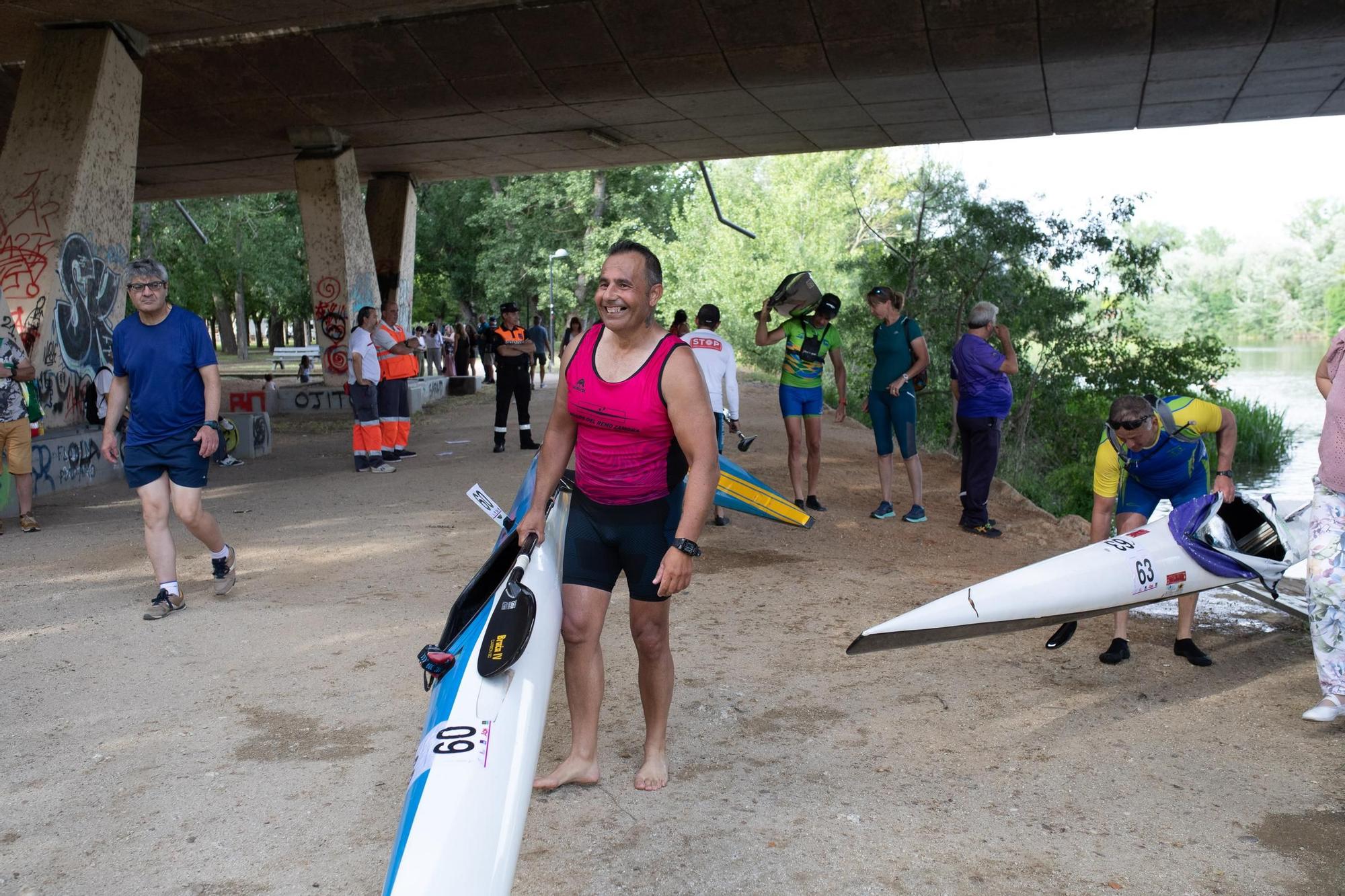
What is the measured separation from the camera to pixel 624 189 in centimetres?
4409

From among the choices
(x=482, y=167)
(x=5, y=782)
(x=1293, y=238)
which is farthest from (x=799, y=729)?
(x=1293, y=238)

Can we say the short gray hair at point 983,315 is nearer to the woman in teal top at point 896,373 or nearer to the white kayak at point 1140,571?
the woman in teal top at point 896,373

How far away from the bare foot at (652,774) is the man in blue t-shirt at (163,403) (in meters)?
3.27

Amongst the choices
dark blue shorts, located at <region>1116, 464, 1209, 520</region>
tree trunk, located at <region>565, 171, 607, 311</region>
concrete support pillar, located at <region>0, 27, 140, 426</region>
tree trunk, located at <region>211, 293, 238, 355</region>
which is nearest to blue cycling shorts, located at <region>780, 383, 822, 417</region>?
dark blue shorts, located at <region>1116, 464, 1209, 520</region>

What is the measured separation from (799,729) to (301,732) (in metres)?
2.13

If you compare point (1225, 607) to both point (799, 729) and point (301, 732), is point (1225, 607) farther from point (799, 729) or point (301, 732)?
point (301, 732)

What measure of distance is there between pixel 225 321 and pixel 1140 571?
54280mm

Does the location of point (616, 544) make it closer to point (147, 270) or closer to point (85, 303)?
point (147, 270)

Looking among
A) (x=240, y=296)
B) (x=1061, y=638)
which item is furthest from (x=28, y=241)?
(x=240, y=296)

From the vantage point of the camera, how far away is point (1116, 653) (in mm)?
5633

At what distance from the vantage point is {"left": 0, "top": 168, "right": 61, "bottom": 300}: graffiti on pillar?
36.6 feet

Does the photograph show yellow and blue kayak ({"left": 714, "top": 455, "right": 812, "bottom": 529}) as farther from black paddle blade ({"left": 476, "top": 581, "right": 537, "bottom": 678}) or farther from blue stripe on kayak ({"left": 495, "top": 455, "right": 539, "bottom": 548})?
black paddle blade ({"left": 476, "top": 581, "right": 537, "bottom": 678})

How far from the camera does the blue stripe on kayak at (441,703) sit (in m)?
2.92

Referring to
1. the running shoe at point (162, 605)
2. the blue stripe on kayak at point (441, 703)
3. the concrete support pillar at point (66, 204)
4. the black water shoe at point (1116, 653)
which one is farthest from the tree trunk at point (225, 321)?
the blue stripe on kayak at point (441, 703)
